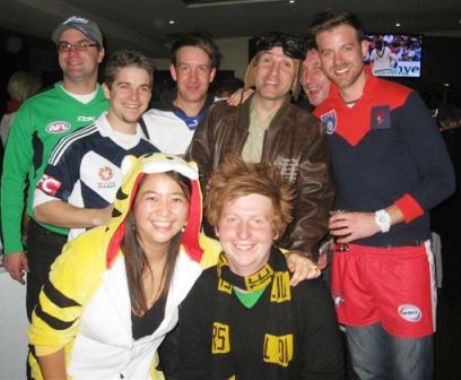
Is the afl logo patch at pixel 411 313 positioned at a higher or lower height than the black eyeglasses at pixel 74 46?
lower

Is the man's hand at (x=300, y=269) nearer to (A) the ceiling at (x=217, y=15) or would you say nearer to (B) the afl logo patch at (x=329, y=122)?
(B) the afl logo patch at (x=329, y=122)

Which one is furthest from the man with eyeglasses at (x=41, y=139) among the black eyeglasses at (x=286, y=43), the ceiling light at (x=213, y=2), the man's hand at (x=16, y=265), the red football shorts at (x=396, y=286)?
the ceiling light at (x=213, y=2)

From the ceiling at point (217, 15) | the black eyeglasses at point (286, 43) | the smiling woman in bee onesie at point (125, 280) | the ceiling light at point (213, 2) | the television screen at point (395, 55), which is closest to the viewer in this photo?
the smiling woman in bee onesie at point (125, 280)

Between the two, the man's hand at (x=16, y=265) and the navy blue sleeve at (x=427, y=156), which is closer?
the navy blue sleeve at (x=427, y=156)

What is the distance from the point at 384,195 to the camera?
7.18 feet

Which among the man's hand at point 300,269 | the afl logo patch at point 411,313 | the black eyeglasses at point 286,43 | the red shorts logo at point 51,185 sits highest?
the black eyeglasses at point 286,43

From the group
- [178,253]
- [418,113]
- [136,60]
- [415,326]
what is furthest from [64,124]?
[415,326]

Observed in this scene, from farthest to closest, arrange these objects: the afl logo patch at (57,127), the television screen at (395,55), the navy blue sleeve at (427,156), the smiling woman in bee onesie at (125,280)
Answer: the television screen at (395,55)
the afl logo patch at (57,127)
the navy blue sleeve at (427,156)
the smiling woman in bee onesie at (125,280)

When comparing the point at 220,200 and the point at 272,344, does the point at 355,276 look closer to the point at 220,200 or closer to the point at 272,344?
the point at 272,344

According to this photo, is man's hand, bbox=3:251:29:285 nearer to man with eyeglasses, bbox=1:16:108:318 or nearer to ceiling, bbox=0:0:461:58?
man with eyeglasses, bbox=1:16:108:318

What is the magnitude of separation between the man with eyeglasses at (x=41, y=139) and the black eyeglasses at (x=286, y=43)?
956mm

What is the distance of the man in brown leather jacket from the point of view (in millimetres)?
2238

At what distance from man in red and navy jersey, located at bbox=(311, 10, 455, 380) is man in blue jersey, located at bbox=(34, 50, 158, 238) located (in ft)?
3.17

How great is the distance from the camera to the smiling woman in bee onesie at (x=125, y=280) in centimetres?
176
